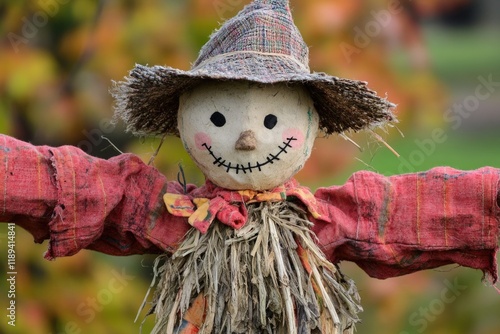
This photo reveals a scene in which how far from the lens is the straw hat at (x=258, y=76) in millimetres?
1566

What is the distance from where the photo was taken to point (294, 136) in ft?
5.26

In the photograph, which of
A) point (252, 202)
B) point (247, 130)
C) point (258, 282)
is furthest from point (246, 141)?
point (258, 282)

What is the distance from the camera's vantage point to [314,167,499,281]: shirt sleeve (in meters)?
1.67

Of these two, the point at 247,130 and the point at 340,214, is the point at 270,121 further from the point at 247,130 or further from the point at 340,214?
the point at 340,214

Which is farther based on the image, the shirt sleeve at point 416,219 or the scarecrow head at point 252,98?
the shirt sleeve at point 416,219

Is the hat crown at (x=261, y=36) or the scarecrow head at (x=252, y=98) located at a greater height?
the hat crown at (x=261, y=36)

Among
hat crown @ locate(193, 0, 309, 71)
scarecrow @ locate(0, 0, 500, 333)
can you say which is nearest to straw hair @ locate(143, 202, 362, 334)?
scarecrow @ locate(0, 0, 500, 333)

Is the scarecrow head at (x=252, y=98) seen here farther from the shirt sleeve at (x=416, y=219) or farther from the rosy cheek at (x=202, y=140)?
the shirt sleeve at (x=416, y=219)

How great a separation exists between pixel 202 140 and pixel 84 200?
247 millimetres

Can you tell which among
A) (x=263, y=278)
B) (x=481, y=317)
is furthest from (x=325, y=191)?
(x=481, y=317)

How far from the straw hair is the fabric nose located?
14cm

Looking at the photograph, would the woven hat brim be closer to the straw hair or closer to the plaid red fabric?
the plaid red fabric

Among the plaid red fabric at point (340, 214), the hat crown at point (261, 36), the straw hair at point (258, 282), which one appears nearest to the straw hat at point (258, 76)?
the hat crown at point (261, 36)

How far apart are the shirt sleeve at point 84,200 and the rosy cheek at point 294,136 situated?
263 millimetres
